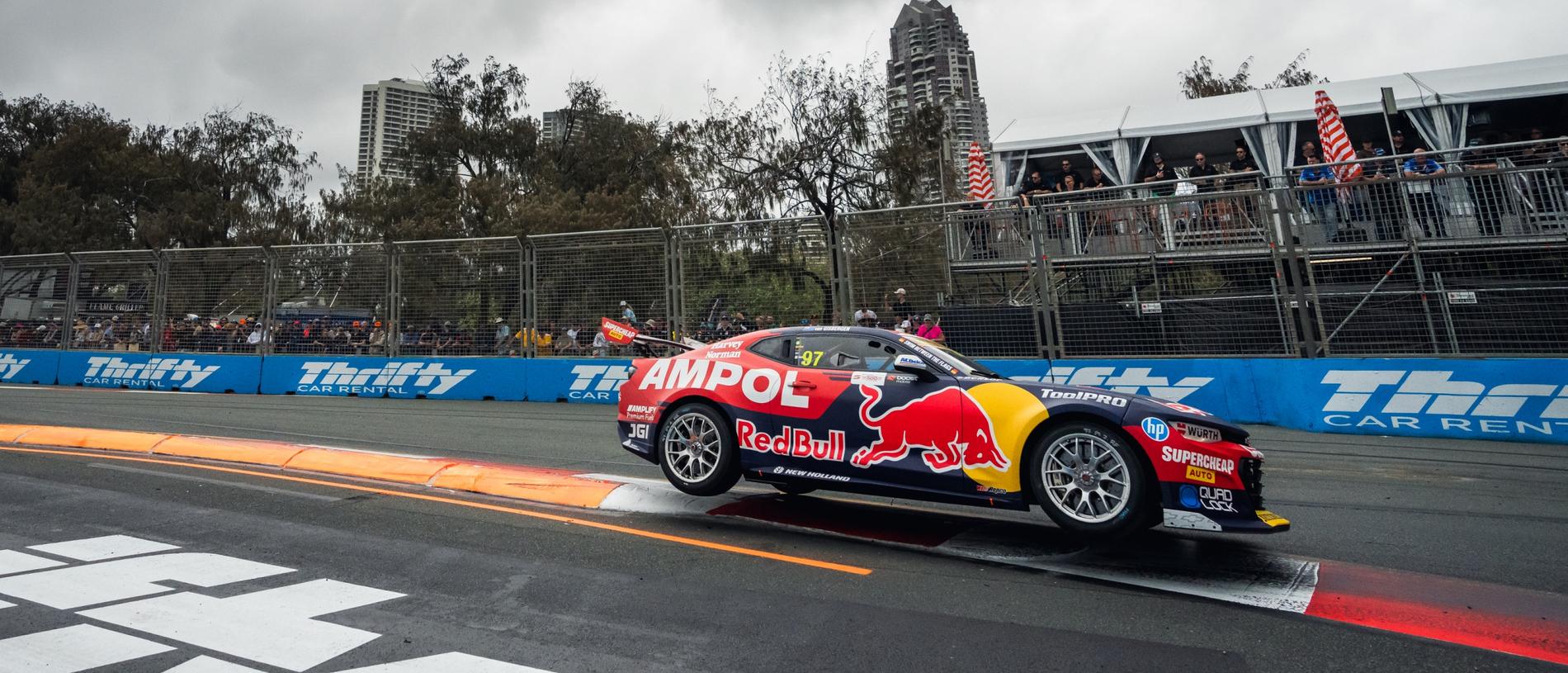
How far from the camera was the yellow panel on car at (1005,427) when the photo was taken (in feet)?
14.9

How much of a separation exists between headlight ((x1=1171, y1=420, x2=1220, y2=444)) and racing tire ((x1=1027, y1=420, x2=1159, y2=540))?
0.87 feet

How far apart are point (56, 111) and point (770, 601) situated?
58.8 metres

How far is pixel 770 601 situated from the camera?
3801mm

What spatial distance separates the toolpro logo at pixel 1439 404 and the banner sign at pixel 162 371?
19637 millimetres

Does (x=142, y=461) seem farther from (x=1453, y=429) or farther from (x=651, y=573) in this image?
(x=1453, y=429)

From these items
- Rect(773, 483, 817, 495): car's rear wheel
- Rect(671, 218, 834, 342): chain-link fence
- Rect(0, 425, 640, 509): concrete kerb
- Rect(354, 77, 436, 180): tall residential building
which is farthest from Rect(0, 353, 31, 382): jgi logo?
Rect(354, 77, 436, 180): tall residential building

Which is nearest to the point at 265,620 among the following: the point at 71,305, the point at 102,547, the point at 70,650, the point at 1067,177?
the point at 70,650

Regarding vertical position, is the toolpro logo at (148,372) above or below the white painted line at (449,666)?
above

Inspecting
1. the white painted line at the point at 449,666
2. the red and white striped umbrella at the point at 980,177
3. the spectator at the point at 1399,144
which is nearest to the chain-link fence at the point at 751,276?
the red and white striped umbrella at the point at 980,177

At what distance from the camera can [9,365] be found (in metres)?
18.5

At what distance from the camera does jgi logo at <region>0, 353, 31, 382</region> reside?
18375 millimetres

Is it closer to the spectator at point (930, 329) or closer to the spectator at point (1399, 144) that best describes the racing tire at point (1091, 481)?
the spectator at point (930, 329)

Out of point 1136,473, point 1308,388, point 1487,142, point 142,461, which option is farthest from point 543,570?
point 1487,142

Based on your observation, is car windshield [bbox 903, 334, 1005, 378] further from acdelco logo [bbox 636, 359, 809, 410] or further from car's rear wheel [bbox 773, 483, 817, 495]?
car's rear wheel [bbox 773, 483, 817, 495]
